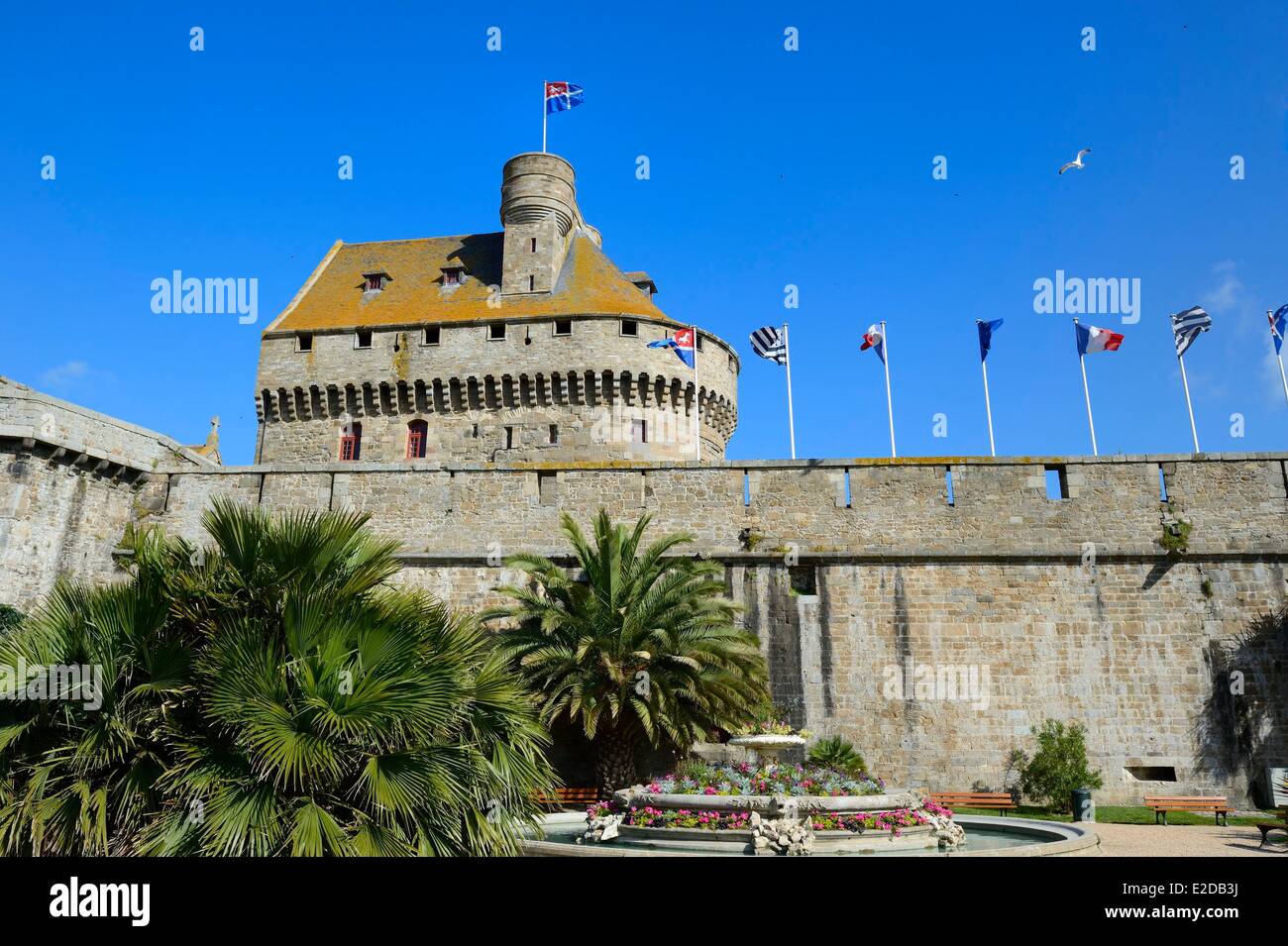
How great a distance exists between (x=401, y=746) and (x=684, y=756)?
29.5ft

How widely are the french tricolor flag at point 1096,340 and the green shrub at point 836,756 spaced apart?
36.9 feet

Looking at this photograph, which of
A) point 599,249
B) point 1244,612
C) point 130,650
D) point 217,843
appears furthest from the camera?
point 599,249

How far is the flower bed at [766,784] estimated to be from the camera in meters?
9.91

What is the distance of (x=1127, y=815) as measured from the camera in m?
15.6

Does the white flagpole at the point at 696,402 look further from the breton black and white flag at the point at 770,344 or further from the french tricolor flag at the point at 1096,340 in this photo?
the french tricolor flag at the point at 1096,340

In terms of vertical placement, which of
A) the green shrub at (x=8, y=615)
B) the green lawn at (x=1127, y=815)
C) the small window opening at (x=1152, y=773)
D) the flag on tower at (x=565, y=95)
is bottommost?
the green lawn at (x=1127, y=815)

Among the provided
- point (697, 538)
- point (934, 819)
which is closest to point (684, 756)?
point (697, 538)

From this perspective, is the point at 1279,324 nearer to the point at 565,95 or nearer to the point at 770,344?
the point at 770,344

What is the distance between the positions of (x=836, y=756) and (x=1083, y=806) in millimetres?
4047

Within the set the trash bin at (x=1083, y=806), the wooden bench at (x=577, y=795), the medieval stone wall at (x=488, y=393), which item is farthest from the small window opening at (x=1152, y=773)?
the medieval stone wall at (x=488, y=393)

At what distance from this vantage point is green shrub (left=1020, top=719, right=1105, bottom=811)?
16.0m
